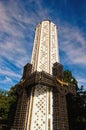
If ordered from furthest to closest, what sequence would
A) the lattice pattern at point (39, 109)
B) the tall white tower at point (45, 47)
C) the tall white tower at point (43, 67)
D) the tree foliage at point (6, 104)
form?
the tree foliage at point (6, 104) < the tall white tower at point (45, 47) < the tall white tower at point (43, 67) < the lattice pattern at point (39, 109)

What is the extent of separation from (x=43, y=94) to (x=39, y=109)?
1497 millimetres

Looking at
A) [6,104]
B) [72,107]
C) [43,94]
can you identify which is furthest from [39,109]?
[6,104]

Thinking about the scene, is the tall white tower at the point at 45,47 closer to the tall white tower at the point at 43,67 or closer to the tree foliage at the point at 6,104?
the tall white tower at the point at 43,67

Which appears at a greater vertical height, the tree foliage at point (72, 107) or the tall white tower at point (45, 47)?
the tall white tower at point (45, 47)

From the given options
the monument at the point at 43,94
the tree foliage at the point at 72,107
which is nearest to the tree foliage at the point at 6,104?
the tree foliage at the point at 72,107

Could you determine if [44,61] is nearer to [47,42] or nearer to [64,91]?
[47,42]

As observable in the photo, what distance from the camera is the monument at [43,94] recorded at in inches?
544

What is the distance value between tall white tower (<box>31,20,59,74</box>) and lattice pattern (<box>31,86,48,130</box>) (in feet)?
7.78

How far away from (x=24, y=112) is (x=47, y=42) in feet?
27.8

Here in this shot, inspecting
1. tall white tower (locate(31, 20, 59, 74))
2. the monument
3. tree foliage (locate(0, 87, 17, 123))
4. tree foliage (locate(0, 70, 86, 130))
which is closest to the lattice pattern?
the monument

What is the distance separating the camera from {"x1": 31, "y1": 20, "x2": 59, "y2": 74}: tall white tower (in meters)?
17.0

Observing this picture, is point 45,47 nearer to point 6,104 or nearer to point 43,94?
point 43,94

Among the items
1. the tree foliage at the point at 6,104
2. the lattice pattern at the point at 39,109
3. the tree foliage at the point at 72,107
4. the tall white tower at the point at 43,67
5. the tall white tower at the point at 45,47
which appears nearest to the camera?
the lattice pattern at the point at 39,109

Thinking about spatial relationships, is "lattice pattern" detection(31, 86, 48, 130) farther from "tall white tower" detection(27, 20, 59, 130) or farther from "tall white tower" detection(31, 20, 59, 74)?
"tall white tower" detection(31, 20, 59, 74)
